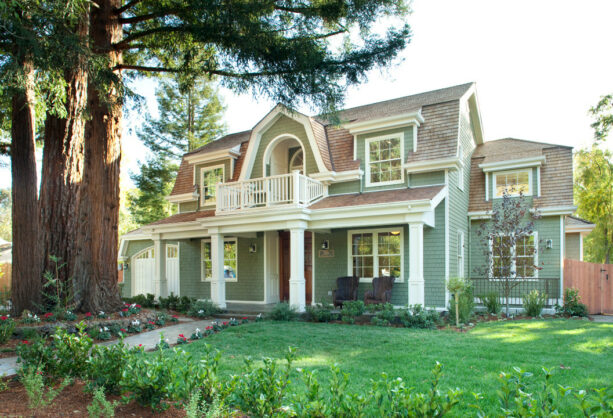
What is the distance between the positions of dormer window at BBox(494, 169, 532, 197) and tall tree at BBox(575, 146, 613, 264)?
10067 millimetres

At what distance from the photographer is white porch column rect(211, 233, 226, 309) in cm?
1235

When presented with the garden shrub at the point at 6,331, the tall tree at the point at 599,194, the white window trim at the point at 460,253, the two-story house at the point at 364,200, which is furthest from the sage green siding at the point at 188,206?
the tall tree at the point at 599,194

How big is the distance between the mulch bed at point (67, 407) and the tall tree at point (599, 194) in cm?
2326

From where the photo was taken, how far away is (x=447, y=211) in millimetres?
11398

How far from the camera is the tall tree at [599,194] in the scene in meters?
20.5

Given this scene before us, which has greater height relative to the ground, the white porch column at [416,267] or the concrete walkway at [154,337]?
the white porch column at [416,267]

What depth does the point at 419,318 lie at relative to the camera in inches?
362

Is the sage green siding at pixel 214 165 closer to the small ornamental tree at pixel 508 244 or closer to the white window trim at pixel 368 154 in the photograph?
the white window trim at pixel 368 154

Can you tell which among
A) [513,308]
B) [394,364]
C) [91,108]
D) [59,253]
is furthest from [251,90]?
[513,308]

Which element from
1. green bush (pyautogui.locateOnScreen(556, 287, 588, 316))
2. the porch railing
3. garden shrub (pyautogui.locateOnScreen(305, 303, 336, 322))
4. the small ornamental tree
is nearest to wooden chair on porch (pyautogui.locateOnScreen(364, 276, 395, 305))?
garden shrub (pyautogui.locateOnScreen(305, 303, 336, 322))

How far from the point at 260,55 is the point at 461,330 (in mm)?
7199

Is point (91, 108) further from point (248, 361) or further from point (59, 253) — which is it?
point (248, 361)

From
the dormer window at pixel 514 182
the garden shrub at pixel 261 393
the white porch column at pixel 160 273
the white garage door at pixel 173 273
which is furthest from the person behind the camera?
the white garage door at pixel 173 273

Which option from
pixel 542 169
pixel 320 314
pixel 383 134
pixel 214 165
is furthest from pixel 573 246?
pixel 214 165
